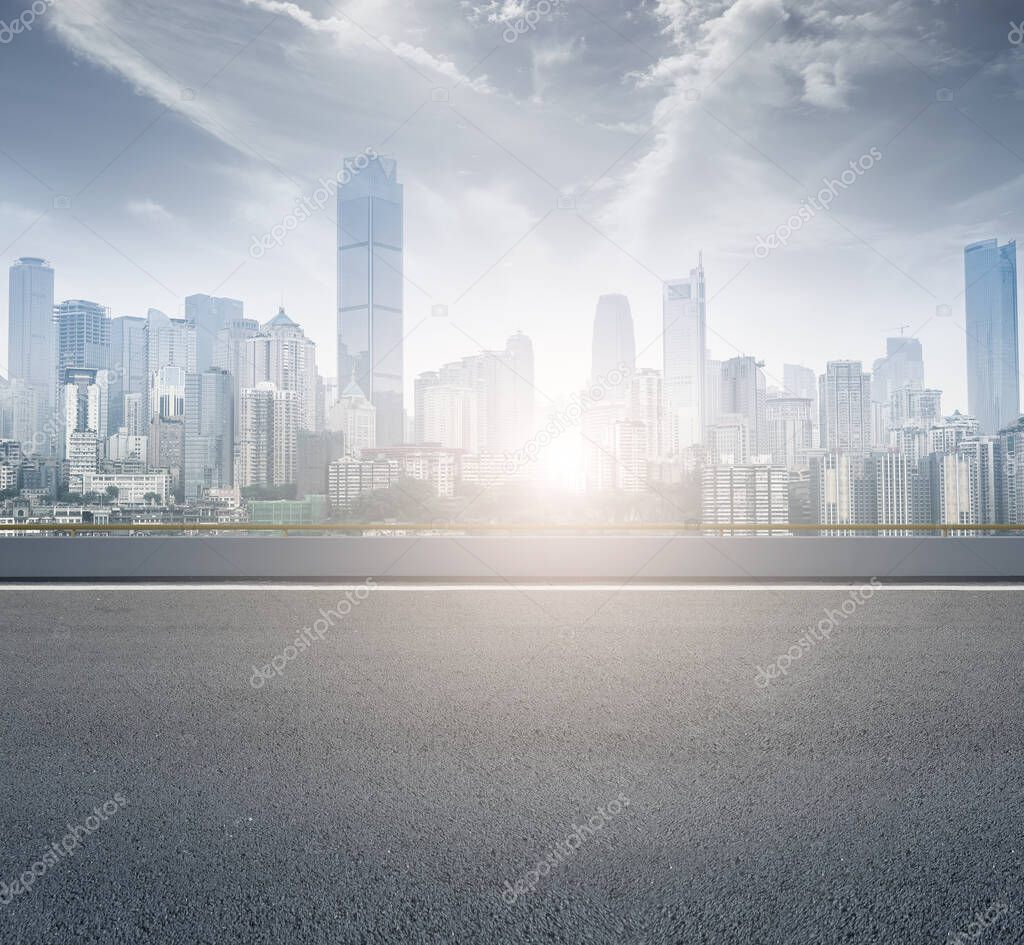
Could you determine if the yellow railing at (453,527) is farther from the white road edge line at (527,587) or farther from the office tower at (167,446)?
the office tower at (167,446)

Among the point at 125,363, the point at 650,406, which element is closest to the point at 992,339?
the point at 650,406

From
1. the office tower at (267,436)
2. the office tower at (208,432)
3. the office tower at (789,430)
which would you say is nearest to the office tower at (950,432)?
the office tower at (789,430)

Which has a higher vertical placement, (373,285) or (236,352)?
(373,285)

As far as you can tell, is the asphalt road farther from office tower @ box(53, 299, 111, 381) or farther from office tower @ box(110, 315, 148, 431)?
office tower @ box(53, 299, 111, 381)

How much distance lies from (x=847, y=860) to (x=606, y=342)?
12993 millimetres

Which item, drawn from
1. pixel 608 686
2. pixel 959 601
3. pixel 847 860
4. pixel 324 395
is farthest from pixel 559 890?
pixel 324 395

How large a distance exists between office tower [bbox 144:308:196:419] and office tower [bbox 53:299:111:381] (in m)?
0.88

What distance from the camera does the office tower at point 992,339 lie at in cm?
1374

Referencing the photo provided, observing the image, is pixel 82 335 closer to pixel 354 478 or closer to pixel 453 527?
pixel 354 478

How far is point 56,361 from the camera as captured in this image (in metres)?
15.6

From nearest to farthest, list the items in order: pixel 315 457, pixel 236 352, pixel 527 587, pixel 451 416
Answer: pixel 527 587 → pixel 315 457 → pixel 451 416 → pixel 236 352

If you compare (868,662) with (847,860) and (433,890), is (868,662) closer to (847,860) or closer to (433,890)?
(847,860)

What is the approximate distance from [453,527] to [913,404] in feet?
35.6

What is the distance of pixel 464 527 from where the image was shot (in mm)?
11336
